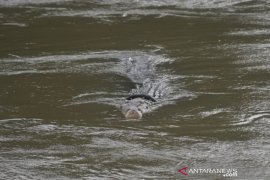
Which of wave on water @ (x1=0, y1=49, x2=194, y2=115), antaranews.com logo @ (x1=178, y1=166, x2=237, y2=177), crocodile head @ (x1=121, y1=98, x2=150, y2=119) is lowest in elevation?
antaranews.com logo @ (x1=178, y1=166, x2=237, y2=177)

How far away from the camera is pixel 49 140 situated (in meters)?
6.42

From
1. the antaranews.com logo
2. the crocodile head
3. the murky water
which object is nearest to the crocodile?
the crocodile head

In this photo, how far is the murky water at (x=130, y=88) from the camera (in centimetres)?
586

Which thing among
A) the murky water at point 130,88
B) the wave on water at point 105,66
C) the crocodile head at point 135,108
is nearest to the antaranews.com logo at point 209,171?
the murky water at point 130,88

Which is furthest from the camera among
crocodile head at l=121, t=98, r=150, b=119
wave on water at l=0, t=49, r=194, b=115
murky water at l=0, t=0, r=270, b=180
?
wave on water at l=0, t=49, r=194, b=115

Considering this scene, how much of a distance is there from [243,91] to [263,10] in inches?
203

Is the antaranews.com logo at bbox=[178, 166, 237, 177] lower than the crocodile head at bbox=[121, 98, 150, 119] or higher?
lower

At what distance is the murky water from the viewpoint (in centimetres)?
586

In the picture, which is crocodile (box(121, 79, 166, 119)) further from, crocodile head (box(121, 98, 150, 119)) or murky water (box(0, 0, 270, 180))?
murky water (box(0, 0, 270, 180))

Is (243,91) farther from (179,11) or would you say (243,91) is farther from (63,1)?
(63,1)

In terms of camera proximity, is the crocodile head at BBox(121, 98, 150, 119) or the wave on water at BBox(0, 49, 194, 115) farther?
the wave on water at BBox(0, 49, 194, 115)

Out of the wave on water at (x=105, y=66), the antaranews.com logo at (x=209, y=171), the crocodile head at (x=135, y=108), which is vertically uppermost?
the wave on water at (x=105, y=66)

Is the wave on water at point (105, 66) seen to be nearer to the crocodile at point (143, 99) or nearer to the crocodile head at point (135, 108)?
the crocodile at point (143, 99)

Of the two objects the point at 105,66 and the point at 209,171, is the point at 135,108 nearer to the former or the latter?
the point at 209,171
